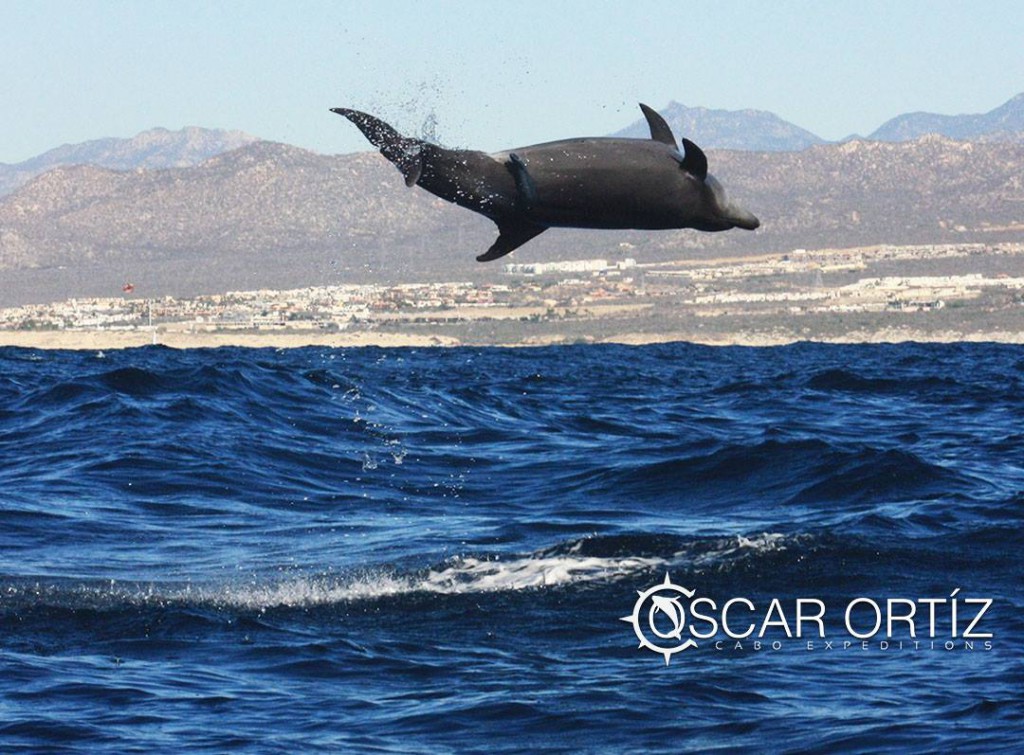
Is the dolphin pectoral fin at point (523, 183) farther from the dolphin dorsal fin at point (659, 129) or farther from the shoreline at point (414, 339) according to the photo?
the shoreline at point (414, 339)

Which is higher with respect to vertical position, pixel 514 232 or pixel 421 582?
pixel 514 232

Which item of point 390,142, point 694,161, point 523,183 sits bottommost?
point 523,183

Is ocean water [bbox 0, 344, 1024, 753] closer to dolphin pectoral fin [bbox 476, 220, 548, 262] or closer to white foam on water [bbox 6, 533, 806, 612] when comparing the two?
white foam on water [bbox 6, 533, 806, 612]

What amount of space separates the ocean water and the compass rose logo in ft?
0.21

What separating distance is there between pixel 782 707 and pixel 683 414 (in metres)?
24.2

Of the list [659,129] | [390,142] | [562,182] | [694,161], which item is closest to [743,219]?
[694,161]

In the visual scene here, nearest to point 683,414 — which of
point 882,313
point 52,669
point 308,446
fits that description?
point 308,446

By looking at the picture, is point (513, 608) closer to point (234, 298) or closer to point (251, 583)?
point (251, 583)

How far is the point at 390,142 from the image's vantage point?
32.7 feet

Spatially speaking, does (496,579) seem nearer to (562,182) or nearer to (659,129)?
(659,129)

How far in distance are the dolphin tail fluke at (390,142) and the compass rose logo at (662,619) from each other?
6.74 metres

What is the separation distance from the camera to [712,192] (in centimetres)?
1048

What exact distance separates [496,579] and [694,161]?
9.55 metres

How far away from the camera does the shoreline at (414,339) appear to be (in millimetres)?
139625
